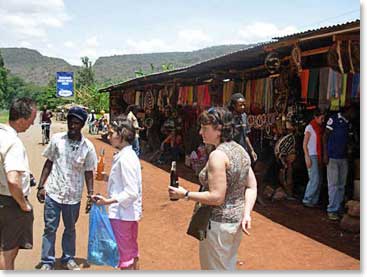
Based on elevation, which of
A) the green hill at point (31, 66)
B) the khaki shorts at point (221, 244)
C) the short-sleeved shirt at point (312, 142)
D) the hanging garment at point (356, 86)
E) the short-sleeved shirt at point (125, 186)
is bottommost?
the khaki shorts at point (221, 244)

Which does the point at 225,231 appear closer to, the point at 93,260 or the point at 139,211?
the point at 139,211

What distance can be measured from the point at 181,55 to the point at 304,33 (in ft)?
341

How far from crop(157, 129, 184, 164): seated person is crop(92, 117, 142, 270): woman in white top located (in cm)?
853

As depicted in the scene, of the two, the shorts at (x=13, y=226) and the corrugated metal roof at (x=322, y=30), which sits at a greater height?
the corrugated metal roof at (x=322, y=30)

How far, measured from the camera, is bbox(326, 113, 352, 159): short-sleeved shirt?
6.21 m

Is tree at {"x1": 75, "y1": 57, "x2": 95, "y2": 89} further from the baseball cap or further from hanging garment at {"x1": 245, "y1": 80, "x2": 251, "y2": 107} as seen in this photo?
the baseball cap

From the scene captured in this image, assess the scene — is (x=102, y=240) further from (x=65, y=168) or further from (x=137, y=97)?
(x=137, y=97)

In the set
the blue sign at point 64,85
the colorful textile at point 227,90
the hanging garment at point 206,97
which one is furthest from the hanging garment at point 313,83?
the blue sign at point 64,85

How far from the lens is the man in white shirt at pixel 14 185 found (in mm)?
3297

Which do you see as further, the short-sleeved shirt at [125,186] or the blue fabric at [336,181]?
the blue fabric at [336,181]

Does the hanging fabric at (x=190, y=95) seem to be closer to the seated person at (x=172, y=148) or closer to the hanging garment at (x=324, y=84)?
the seated person at (x=172, y=148)

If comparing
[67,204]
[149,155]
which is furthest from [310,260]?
[149,155]

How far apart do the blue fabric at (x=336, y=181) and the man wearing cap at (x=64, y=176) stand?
11.3 ft

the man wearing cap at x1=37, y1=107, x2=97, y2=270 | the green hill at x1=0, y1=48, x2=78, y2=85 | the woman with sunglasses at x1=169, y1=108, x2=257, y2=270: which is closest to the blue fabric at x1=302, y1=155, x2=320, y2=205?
the man wearing cap at x1=37, y1=107, x2=97, y2=270
